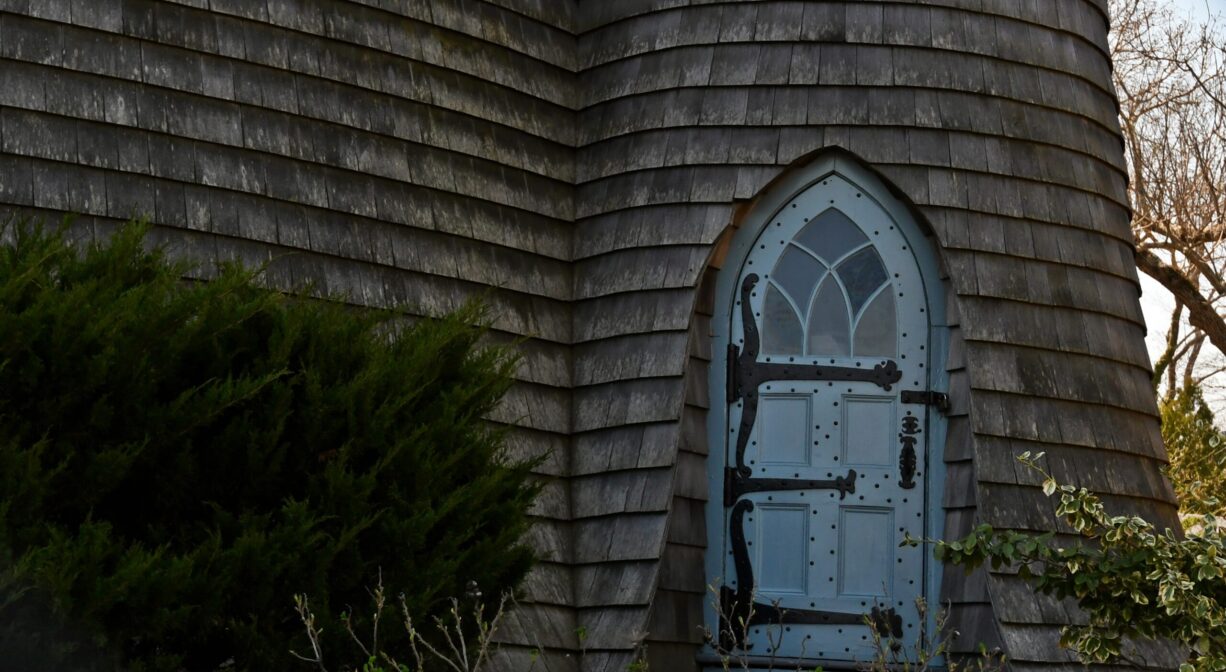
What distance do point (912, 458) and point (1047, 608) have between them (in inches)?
33.0

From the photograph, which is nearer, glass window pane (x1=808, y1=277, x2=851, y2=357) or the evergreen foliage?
glass window pane (x1=808, y1=277, x2=851, y2=357)

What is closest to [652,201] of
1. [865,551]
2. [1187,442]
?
[865,551]

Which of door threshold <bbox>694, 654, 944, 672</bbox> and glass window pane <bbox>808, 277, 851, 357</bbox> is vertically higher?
glass window pane <bbox>808, 277, 851, 357</bbox>

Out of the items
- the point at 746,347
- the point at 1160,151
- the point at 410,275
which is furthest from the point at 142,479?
the point at 1160,151

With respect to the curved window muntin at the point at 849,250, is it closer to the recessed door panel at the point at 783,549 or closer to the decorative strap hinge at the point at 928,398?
the decorative strap hinge at the point at 928,398

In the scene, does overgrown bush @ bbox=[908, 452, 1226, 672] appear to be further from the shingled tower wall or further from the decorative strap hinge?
the decorative strap hinge

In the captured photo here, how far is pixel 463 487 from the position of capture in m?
4.74

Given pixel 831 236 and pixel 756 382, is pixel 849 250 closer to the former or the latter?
pixel 831 236

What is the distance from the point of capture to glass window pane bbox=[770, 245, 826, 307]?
6785 millimetres

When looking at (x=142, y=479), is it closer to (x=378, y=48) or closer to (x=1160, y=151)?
(x=378, y=48)

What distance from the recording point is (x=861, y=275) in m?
6.76

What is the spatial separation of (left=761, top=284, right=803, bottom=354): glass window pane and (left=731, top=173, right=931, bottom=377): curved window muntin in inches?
0.6

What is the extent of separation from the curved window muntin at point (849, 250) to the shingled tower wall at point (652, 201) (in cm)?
15

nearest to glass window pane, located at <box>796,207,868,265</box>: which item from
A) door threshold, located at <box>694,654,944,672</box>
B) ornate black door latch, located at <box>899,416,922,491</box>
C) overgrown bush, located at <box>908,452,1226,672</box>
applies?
ornate black door latch, located at <box>899,416,922,491</box>
